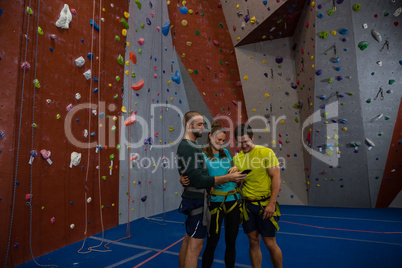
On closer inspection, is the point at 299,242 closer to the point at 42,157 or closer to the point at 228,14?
the point at 42,157

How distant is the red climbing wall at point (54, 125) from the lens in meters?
2.17

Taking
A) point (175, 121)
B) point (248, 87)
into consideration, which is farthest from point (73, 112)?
point (248, 87)

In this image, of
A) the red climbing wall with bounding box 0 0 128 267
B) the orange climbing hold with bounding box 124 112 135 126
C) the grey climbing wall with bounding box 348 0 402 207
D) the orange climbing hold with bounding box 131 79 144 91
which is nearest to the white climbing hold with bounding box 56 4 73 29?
the red climbing wall with bounding box 0 0 128 267

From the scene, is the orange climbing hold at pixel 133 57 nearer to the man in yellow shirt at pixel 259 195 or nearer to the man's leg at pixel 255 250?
the man in yellow shirt at pixel 259 195

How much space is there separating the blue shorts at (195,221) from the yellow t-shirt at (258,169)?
41cm

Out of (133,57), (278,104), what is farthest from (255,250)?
(278,104)

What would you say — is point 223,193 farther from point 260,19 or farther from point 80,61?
point 260,19

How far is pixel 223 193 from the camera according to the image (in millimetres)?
1676

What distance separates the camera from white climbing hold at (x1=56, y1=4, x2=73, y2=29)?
2660 mm

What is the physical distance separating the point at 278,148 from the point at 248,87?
61.9 inches

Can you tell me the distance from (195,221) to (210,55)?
15.1ft

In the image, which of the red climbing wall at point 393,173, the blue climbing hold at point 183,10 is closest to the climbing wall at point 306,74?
the red climbing wall at point 393,173

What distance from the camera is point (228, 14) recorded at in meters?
5.66

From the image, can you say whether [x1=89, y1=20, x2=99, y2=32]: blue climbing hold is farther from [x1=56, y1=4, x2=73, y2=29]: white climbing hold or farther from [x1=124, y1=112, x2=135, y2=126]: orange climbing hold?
[x1=124, y1=112, x2=135, y2=126]: orange climbing hold
